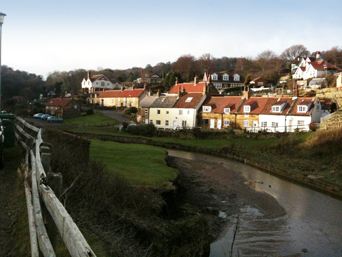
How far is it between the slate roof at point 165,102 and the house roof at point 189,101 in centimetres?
110

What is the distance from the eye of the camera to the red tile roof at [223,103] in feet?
167

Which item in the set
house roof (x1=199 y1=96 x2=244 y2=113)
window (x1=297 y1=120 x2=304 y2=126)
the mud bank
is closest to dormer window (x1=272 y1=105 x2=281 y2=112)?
window (x1=297 y1=120 x2=304 y2=126)

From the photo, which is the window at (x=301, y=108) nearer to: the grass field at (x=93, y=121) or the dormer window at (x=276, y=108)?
the dormer window at (x=276, y=108)

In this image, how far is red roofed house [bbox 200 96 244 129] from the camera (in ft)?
165

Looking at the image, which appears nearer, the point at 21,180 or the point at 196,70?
the point at 21,180

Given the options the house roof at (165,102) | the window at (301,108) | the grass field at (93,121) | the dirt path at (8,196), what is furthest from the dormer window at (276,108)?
the dirt path at (8,196)

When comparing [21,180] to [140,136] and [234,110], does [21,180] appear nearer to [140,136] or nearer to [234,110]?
[140,136]

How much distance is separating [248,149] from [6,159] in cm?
3090

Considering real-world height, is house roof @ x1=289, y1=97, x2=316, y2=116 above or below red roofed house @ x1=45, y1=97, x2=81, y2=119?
above

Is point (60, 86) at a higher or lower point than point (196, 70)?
lower

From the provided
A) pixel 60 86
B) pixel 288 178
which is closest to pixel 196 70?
pixel 60 86

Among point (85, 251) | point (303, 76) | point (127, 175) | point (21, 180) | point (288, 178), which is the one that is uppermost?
point (303, 76)

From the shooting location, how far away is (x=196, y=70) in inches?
4026

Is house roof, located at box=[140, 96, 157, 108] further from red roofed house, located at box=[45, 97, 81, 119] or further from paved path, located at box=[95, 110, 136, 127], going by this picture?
red roofed house, located at box=[45, 97, 81, 119]
